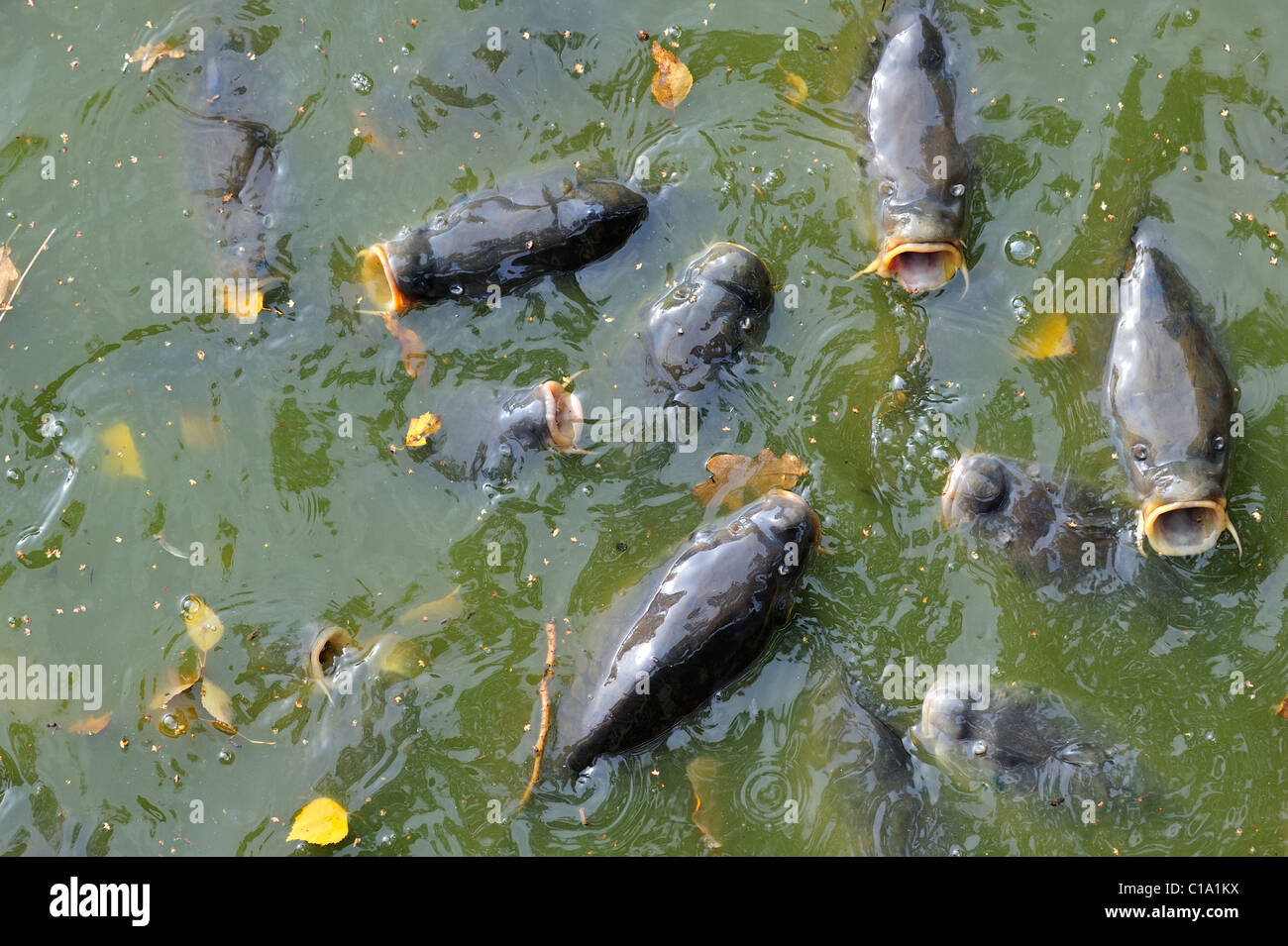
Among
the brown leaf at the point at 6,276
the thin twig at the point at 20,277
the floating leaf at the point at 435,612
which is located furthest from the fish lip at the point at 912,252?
the brown leaf at the point at 6,276

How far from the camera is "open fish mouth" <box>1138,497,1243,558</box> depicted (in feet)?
23.1

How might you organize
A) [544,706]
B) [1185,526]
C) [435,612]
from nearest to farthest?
[1185,526] < [544,706] < [435,612]

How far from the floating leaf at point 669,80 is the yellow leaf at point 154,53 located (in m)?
3.29

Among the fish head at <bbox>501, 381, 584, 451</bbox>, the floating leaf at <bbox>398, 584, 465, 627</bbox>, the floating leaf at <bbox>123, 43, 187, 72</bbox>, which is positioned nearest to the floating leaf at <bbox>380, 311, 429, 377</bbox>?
the fish head at <bbox>501, 381, 584, 451</bbox>

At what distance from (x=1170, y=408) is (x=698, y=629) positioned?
132 inches

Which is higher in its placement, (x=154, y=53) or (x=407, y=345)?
(x=154, y=53)

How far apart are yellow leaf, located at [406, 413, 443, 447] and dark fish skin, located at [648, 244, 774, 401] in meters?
1.54

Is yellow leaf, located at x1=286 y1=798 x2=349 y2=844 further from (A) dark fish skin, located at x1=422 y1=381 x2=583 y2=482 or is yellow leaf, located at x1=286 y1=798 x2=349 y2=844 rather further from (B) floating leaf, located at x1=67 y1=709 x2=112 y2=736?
(A) dark fish skin, located at x1=422 y1=381 x2=583 y2=482

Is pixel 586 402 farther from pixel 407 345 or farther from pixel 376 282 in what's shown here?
pixel 376 282

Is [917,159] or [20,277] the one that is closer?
[917,159]

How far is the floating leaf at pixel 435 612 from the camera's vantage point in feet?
24.5

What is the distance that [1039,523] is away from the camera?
23.9ft

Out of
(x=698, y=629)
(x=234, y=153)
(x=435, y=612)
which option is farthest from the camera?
(x=234, y=153)

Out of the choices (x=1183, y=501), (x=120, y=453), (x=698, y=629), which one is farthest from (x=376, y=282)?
(x=1183, y=501)
